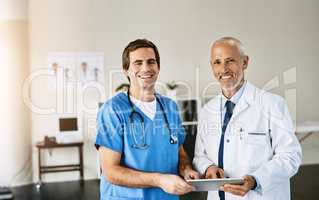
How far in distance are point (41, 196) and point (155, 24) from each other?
2506mm

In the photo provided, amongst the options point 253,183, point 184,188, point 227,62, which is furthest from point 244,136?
point 184,188

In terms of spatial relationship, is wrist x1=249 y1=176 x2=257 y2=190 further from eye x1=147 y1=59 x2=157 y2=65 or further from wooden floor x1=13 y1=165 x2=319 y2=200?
wooden floor x1=13 y1=165 x2=319 y2=200

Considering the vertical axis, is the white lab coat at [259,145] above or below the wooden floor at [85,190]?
above

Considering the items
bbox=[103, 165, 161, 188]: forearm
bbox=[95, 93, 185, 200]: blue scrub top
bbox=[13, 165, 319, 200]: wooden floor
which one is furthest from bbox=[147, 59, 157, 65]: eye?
bbox=[13, 165, 319, 200]: wooden floor

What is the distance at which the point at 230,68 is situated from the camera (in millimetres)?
1493

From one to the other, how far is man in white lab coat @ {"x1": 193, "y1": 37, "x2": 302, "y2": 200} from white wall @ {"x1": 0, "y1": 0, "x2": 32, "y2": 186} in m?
3.18

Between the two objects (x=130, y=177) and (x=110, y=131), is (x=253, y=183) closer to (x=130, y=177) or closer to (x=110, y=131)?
(x=130, y=177)

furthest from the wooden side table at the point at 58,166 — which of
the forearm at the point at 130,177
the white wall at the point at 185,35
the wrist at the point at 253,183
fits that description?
the wrist at the point at 253,183

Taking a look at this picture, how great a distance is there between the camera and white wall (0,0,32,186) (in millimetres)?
4160

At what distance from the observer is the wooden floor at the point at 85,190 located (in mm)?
3773

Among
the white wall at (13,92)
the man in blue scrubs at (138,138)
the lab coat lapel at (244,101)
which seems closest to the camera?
the man in blue scrubs at (138,138)

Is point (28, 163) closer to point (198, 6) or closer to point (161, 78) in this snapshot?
point (161, 78)

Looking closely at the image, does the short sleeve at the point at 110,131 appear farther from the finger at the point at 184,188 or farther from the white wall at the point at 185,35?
the white wall at the point at 185,35

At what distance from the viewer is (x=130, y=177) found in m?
1.35
